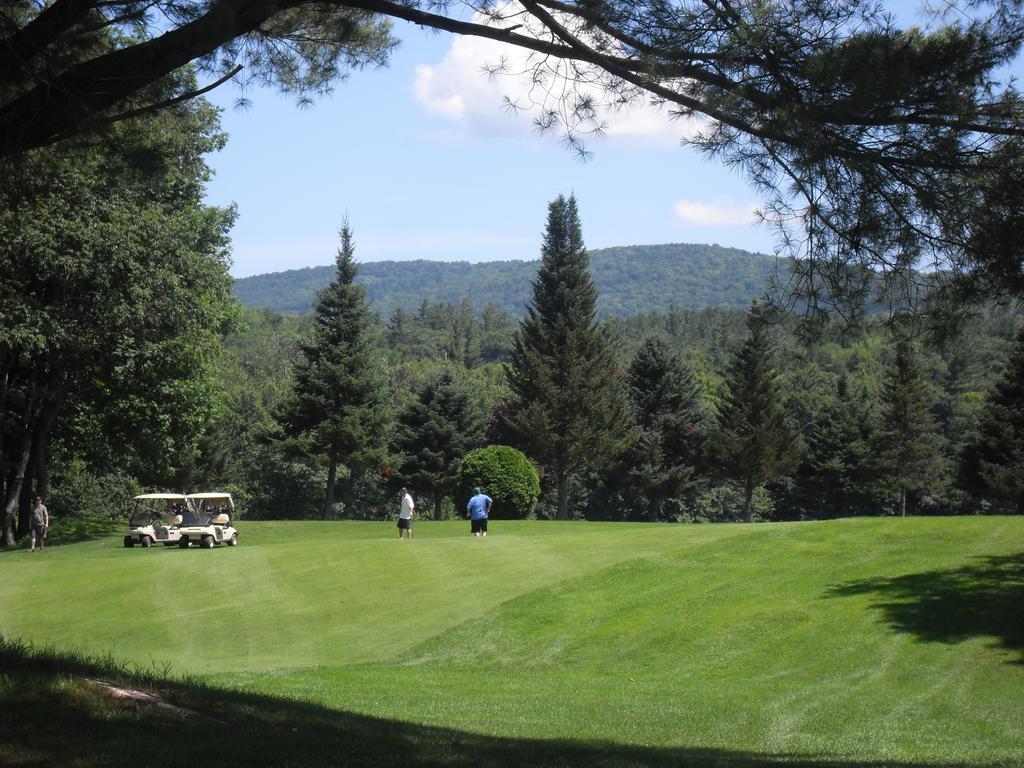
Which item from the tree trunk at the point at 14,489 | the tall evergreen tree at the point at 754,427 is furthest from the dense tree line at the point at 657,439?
the tree trunk at the point at 14,489

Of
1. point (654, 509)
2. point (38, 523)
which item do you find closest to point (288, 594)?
point (38, 523)

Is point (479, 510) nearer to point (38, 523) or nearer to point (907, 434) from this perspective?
point (38, 523)

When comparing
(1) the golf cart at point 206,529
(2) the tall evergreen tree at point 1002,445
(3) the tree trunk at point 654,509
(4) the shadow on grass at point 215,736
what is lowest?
(3) the tree trunk at point 654,509

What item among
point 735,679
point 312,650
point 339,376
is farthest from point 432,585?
point 339,376

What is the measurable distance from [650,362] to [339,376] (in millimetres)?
18326

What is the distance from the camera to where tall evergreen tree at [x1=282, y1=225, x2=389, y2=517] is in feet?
166

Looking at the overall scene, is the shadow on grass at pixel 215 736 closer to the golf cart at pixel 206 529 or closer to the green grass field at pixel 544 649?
the green grass field at pixel 544 649

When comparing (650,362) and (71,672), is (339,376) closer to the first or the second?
(650,362)

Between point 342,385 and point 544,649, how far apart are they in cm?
3633

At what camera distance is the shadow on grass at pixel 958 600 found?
14141mm

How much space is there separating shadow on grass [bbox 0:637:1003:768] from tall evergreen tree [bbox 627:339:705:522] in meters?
49.1

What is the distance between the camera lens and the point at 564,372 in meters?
54.9

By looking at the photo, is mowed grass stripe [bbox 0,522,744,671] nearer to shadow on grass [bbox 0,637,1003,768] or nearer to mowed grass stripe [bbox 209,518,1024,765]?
mowed grass stripe [bbox 209,518,1024,765]

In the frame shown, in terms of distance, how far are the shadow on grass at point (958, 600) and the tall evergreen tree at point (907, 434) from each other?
136 feet
